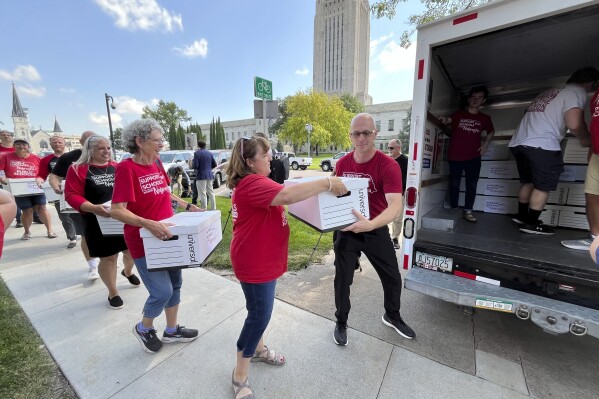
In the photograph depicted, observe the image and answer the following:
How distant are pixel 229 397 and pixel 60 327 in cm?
Answer: 201

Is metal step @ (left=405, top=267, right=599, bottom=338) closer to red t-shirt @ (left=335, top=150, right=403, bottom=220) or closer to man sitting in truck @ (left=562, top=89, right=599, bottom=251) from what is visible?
red t-shirt @ (left=335, top=150, right=403, bottom=220)

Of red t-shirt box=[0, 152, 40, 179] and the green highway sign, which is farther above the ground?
the green highway sign

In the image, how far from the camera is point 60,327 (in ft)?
8.49

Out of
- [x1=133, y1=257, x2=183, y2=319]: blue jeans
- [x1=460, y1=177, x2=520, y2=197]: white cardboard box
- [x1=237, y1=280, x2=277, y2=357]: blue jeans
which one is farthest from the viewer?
[x1=460, y1=177, x2=520, y2=197]: white cardboard box

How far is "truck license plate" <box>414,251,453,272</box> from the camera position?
7.72ft

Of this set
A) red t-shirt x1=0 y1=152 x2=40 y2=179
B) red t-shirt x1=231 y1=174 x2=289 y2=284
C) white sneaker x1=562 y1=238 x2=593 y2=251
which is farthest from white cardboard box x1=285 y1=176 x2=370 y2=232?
red t-shirt x1=0 y1=152 x2=40 y2=179

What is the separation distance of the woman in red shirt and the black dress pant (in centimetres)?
68

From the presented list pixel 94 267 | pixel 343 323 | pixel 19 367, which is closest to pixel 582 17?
pixel 343 323

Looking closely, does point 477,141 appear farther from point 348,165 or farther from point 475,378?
point 475,378

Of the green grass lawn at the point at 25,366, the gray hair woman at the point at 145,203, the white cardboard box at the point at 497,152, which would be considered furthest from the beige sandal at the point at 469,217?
the green grass lawn at the point at 25,366

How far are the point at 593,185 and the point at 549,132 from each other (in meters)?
0.68

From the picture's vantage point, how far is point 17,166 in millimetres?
4988

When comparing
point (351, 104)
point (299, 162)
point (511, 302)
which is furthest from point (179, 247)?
point (351, 104)

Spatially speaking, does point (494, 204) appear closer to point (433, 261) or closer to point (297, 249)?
point (433, 261)
